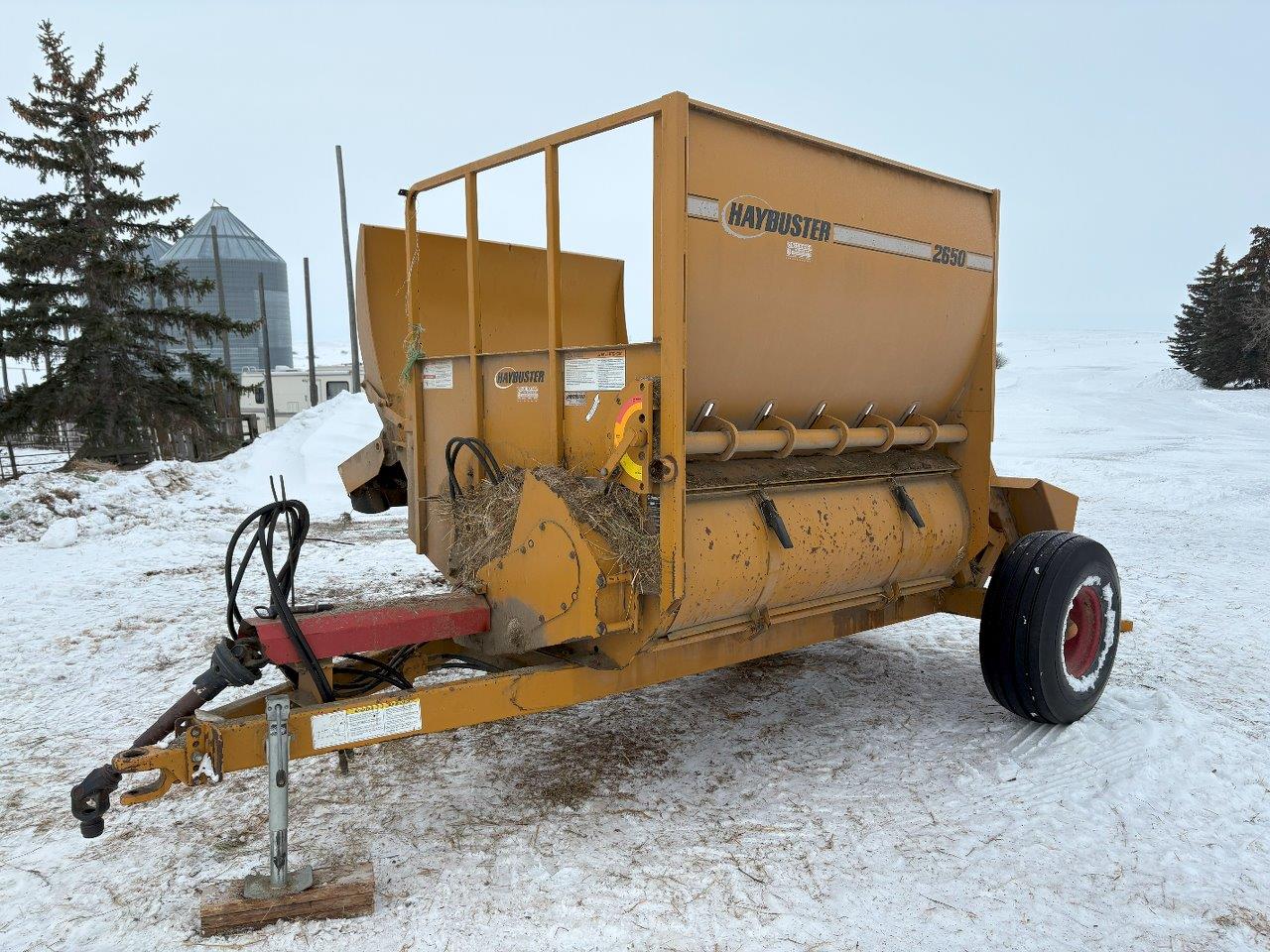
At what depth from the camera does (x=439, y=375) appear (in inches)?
176

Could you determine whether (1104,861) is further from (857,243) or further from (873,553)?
(857,243)

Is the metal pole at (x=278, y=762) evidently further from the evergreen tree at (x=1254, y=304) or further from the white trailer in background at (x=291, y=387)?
the evergreen tree at (x=1254, y=304)

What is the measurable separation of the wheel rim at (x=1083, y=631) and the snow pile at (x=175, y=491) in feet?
23.6

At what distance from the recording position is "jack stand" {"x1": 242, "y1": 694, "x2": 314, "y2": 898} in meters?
2.93

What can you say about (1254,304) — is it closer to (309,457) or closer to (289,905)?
(309,457)

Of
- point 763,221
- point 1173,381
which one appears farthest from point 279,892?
point 1173,381

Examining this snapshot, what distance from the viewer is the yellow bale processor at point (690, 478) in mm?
3221

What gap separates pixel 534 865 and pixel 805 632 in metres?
1.65

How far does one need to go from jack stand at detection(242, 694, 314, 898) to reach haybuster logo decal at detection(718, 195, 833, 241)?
2.34 m

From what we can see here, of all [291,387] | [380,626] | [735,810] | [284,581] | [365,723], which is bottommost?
[735,810]

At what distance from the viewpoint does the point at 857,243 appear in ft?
13.0

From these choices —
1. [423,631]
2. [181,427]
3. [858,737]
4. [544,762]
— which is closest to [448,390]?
[423,631]

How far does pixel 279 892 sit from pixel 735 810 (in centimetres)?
179

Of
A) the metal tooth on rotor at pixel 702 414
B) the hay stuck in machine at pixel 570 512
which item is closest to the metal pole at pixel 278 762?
the hay stuck in machine at pixel 570 512
